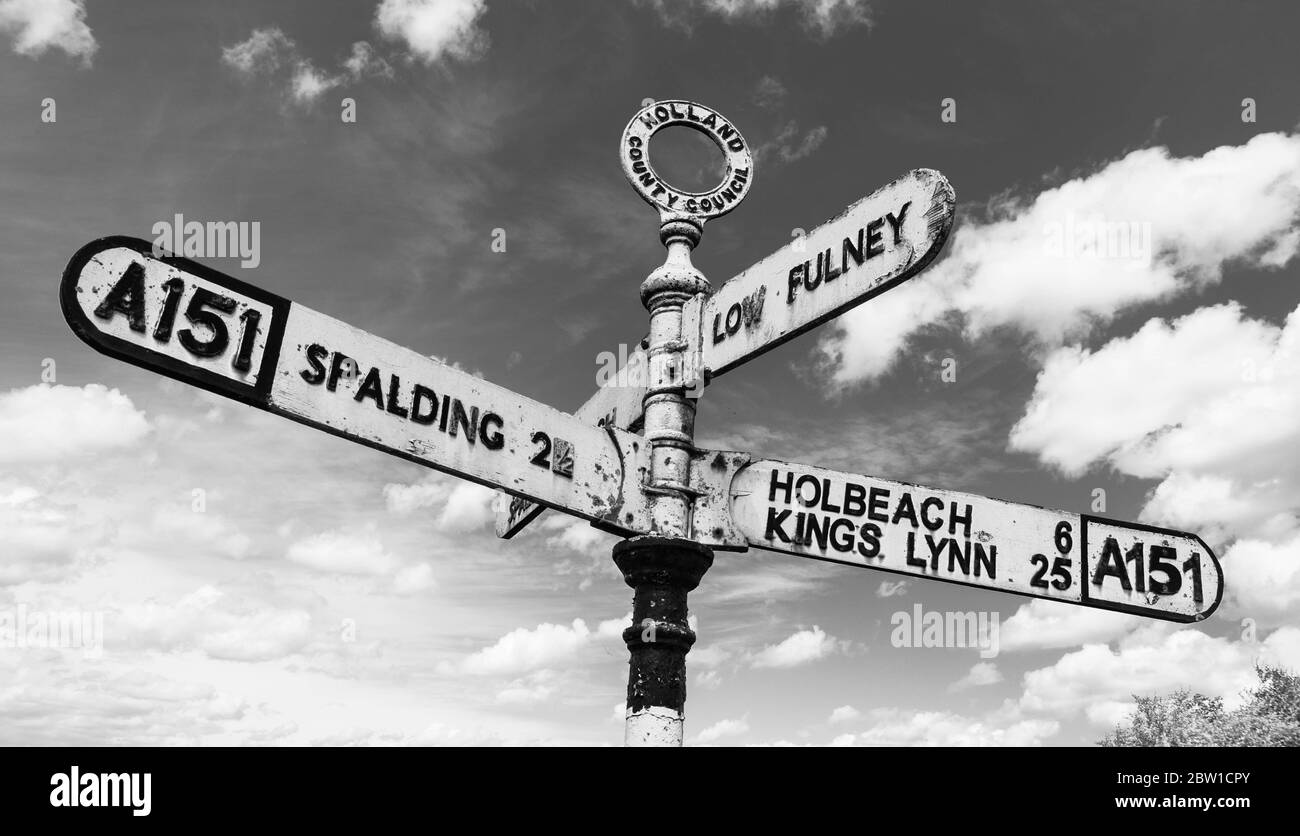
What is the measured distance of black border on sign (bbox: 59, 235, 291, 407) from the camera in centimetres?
232

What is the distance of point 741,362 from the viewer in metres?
3.29

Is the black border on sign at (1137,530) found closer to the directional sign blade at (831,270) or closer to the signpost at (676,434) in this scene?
the signpost at (676,434)

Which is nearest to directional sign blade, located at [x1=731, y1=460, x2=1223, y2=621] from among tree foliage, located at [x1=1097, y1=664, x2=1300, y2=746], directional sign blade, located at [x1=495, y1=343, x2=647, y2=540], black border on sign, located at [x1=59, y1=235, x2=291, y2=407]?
directional sign blade, located at [x1=495, y1=343, x2=647, y2=540]

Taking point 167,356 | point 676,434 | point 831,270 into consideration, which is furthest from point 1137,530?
point 167,356

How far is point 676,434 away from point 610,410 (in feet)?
2.59

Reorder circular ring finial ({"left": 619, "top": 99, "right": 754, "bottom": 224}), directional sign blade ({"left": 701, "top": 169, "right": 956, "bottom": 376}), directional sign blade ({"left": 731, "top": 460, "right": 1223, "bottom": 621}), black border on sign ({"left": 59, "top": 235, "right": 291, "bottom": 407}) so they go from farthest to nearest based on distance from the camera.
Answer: circular ring finial ({"left": 619, "top": 99, "right": 754, "bottom": 224}) → directional sign blade ({"left": 731, "top": 460, "right": 1223, "bottom": 621}) → directional sign blade ({"left": 701, "top": 169, "right": 956, "bottom": 376}) → black border on sign ({"left": 59, "top": 235, "right": 291, "bottom": 407})

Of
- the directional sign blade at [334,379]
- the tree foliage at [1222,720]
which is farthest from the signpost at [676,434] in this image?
the tree foliage at [1222,720]

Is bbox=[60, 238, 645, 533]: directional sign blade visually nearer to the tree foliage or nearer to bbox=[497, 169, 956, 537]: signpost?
bbox=[497, 169, 956, 537]: signpost

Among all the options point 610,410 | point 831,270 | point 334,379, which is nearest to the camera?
point 334,379

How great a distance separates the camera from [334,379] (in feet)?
8.75

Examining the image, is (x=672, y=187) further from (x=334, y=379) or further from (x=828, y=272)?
(x=334, y=379)

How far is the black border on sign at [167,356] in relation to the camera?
2320mm
